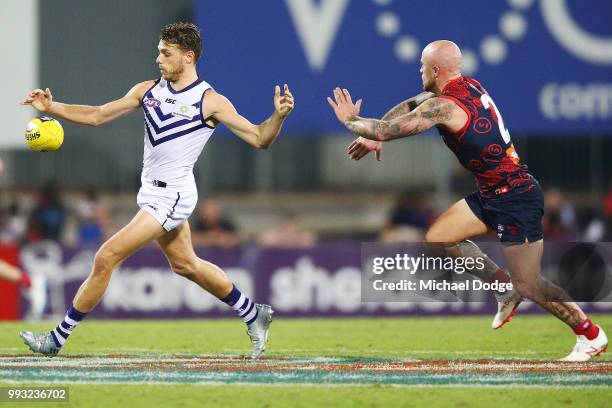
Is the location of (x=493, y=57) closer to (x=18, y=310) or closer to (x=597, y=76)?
(x=597, y=76)

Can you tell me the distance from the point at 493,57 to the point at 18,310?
24.1 ft

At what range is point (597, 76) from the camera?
17438 millimetres

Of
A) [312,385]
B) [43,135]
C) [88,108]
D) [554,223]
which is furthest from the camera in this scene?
[554,223]

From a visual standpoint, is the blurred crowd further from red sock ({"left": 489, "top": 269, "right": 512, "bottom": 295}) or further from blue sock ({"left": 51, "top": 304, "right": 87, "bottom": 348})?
blue sock ({"left": 51, "top": 304, "right": 87, "bottom": 348})

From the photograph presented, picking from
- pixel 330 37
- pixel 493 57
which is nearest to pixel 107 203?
pixel 330 37

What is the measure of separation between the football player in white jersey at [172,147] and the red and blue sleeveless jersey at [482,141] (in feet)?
4.62

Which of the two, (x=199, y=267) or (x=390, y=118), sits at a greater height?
(x=390, y=118)

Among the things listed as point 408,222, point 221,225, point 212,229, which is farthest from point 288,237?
point 408,222

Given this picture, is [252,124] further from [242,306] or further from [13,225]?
[13,225]

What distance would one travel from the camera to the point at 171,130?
9172mm

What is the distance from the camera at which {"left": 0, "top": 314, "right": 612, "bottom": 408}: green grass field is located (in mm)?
7344

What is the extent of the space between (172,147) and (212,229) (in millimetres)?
7599

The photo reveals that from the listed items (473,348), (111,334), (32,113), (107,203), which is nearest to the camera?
(473,348)

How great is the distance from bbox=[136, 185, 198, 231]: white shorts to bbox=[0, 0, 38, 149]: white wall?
27.2 feet
